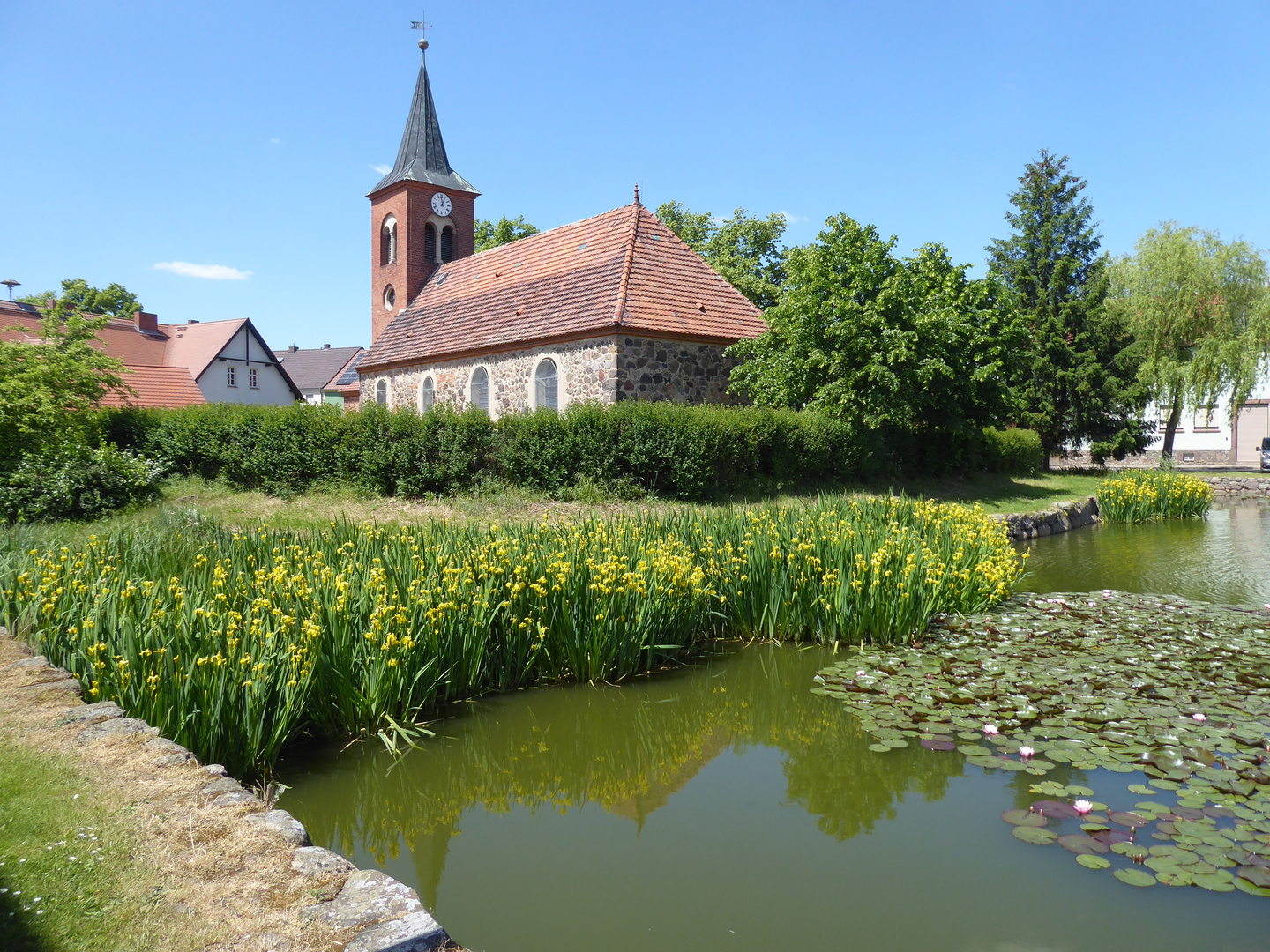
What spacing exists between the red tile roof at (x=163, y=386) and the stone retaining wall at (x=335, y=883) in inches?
1074

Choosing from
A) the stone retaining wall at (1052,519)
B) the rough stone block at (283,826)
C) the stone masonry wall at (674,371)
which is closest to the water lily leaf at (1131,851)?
the rough stone block at (283,826)

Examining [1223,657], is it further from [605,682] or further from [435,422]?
[435,422]

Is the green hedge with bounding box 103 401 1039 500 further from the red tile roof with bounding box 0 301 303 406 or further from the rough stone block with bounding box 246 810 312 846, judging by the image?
the red tile roof with bounding box 0 301 303 406

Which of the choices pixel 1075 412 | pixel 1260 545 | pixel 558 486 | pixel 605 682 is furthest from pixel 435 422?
pixel 1075 412

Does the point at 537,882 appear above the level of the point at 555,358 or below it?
below

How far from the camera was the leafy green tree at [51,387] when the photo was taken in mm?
12930

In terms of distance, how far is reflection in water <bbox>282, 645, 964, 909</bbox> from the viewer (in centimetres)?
416

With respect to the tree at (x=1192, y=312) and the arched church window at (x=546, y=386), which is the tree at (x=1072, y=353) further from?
the arched church window at (x=546, y=386)

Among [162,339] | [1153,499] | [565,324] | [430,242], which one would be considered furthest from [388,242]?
[1153,499]

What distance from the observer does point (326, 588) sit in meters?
5.13

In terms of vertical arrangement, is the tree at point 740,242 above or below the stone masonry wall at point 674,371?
above

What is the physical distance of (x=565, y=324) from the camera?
1861cm

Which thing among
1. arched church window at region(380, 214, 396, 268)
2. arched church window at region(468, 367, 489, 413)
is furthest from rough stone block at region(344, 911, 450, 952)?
arched church window at region(380, 214, 396, 268)

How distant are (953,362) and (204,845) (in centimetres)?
1800
